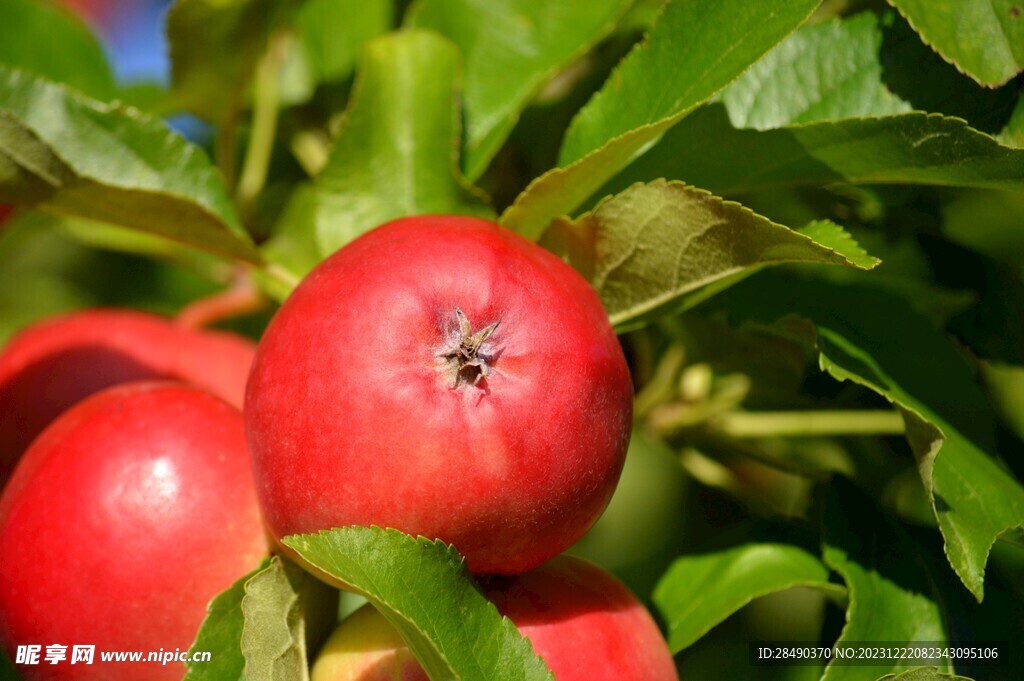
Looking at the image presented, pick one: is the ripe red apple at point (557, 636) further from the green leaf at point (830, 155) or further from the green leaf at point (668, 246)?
the green leaf at point (830, 155)

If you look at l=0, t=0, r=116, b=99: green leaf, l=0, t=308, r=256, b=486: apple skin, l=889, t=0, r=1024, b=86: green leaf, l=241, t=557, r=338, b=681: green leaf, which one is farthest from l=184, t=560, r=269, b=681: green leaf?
l=0, t=0, r=116, b=99: green leaf


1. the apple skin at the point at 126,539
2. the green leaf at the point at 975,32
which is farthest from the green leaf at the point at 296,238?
the green leaf at the point at 975,32

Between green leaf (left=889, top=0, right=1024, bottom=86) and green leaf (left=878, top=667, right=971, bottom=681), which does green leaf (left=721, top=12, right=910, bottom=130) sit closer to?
green leaf (left=889, top=0, right=1024, bottom=86)

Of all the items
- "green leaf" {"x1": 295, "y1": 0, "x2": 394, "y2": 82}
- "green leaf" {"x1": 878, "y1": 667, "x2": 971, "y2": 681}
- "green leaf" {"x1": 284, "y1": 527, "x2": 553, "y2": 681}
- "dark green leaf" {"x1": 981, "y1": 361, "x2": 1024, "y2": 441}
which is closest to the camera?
"green leaf" {"x1": 284, "y1": 527, "x2": 553, "y2": 681}

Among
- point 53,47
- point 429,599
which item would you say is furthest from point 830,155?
point 53,47

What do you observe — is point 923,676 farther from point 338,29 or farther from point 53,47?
point 53,47

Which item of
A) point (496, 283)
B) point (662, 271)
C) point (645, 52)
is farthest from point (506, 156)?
point (496, 283)

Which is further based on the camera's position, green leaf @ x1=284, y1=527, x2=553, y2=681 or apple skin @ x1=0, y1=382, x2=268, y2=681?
apple skin @ x1=0, y1=382, x2=268, y2=681
